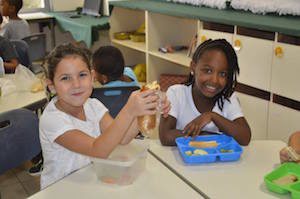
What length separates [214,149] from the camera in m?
1.40

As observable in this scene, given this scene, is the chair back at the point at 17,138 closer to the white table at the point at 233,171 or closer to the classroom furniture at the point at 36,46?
the white table at the point at 233,171

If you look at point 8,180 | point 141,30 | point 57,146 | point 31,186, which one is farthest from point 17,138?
point 141,30

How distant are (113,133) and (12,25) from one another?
3.42m

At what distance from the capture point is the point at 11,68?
3.01 metres

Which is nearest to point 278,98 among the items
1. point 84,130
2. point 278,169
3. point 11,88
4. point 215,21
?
point 215,21

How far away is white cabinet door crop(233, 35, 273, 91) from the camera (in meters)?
2.49

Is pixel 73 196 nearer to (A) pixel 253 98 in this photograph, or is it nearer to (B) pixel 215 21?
(A) pixel 253 98

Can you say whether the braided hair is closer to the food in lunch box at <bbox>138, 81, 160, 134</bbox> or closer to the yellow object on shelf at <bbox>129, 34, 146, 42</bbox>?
the food in lunch box at <bbox>138, 81, 160, 134</bbox>

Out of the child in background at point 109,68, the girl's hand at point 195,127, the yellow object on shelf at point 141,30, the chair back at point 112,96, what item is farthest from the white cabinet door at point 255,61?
the yellow object on shelf at point 141,30

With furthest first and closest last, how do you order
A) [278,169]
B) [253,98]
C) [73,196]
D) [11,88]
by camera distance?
[253,98] < [11,88] < [278,169] < [73,196]

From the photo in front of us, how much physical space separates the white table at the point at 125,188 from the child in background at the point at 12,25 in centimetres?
333

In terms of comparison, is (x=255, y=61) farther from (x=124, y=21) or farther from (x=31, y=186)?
(x=124, y=21)

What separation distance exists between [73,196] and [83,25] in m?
3.80

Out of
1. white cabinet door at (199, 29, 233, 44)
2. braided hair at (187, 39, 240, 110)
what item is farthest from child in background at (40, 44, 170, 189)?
white cabinet door at (199, 29, 233, 44)
